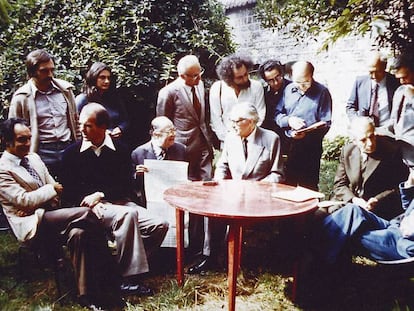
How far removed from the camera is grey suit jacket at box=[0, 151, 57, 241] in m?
3.53

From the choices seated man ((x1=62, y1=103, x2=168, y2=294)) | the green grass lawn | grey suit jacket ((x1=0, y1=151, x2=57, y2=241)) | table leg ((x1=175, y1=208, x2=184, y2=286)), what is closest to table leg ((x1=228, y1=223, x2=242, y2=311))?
the green grass lawn

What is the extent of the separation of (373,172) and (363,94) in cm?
126

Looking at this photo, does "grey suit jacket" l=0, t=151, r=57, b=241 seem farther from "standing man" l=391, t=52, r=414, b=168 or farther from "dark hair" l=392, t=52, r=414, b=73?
"dark hair" l=392, t=52, r=414, b=73

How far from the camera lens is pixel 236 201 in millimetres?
3473

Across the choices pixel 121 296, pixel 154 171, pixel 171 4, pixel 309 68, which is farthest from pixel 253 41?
pixel 121 296

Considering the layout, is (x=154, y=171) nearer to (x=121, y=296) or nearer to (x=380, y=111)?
(x=121, y=296)

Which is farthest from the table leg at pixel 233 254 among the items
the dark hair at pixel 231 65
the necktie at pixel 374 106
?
the necktie at pixel 374 106

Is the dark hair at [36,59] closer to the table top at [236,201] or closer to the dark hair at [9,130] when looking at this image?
the dark hair at [9,130]

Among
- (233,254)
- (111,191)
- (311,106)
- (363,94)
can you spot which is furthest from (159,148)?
(363,94)

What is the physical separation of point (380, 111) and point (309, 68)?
0.92m

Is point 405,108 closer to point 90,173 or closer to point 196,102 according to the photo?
point 196,102

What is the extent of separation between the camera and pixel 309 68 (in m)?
4.64

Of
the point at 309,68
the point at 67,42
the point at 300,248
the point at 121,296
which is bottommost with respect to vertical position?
the point at 121,296

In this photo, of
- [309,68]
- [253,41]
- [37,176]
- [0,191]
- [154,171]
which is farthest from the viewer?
[253,41]
